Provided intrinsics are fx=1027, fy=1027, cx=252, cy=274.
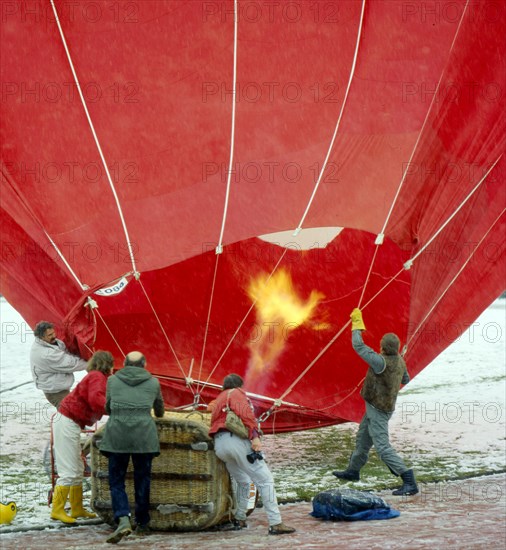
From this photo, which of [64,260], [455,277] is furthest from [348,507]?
[64,260]

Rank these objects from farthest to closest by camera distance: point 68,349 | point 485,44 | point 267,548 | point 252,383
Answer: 1. point 485,44
2. point 252,383
3. point 68,349
4. point 267,548

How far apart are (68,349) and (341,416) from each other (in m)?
2.49

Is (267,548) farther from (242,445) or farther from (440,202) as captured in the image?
(440,202)

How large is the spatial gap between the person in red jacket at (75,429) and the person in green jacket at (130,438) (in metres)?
0.43

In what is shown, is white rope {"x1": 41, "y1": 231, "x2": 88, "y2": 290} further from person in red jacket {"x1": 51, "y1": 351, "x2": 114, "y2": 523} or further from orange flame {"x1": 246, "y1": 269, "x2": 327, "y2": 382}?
person in red jacket {"x1": 51, "y1": 351, "x2": 114, "y2": 523}

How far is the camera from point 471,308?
32.1ft

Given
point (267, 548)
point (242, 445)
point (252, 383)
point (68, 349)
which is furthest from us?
point (252, 383)

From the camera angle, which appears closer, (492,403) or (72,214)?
(72,214)

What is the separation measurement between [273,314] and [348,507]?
2392mm

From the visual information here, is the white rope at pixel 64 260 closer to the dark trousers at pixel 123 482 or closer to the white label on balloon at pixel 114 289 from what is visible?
the white label on balloon at pixel 114 289

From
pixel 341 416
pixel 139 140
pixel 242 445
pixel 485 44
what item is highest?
pixel 485 44

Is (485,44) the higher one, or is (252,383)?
(485,44)

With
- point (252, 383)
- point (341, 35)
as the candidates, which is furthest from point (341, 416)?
point (341, 35)

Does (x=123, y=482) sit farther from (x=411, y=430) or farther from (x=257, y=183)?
(x=411, y=430)
